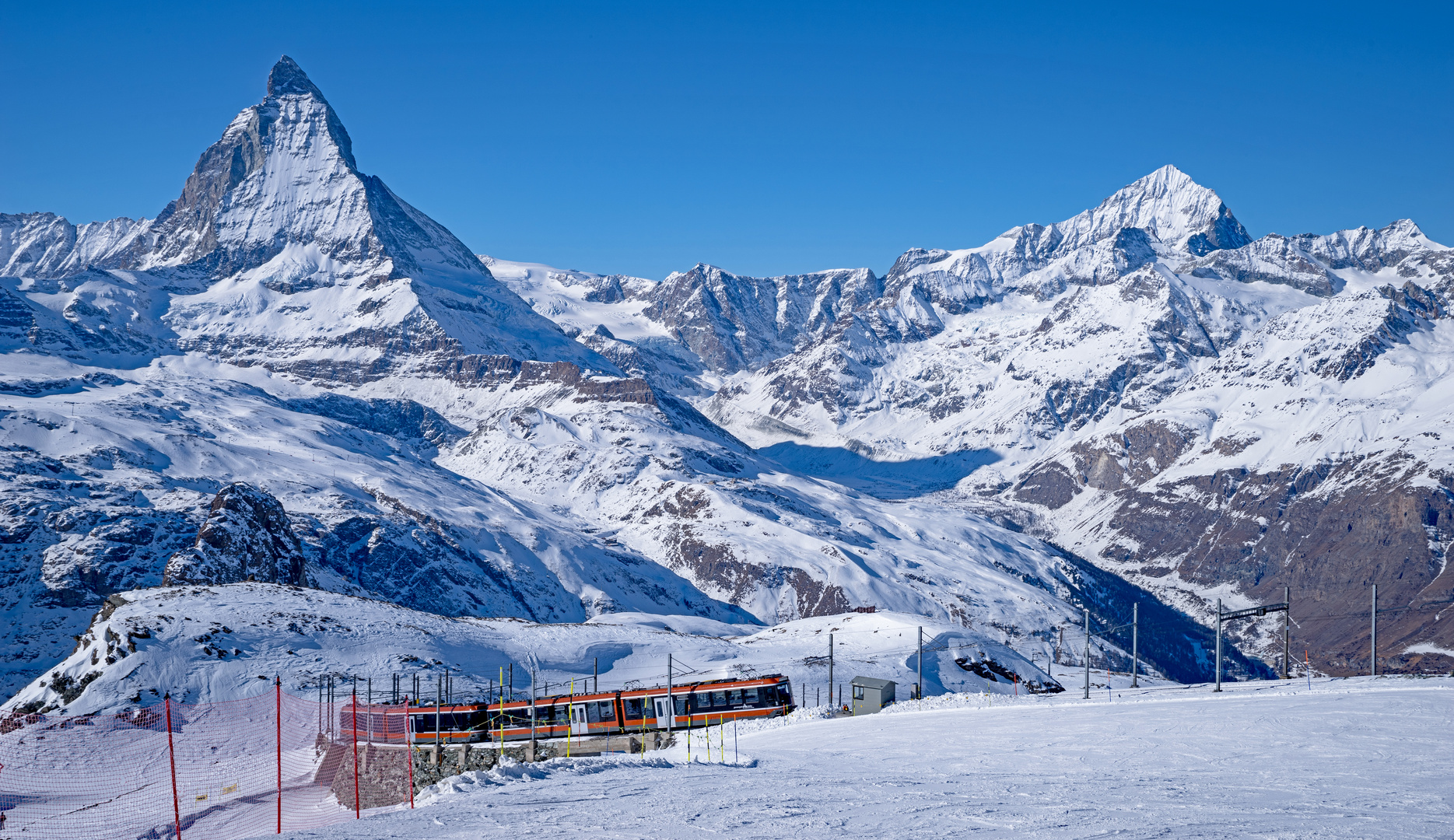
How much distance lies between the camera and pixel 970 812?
2591cm

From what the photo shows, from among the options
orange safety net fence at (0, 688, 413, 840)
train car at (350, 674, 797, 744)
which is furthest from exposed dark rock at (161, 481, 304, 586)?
train car at (350, 674, 797, 744)

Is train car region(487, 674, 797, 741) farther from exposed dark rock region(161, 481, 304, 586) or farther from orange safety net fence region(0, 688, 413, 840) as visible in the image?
exposed dark rock region(161, 481, 304, 586)

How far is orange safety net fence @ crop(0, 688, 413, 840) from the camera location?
4294 centimetres

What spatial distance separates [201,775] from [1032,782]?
3685cm

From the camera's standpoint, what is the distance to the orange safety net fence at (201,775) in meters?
42.9

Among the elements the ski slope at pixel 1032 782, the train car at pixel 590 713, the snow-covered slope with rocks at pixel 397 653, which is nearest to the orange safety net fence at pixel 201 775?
the train car at pixel 590 713

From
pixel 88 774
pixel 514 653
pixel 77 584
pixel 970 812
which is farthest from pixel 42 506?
pixel 970 812

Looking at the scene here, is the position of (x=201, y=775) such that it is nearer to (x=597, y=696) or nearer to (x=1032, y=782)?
(x=597, y=696)

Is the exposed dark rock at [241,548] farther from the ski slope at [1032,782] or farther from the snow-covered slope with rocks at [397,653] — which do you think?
the ski slope at [1032,782]

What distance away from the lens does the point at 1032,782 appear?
102ft

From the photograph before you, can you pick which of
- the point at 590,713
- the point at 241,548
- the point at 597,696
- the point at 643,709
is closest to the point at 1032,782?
the point at 643,709

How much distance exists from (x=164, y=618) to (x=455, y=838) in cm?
7488

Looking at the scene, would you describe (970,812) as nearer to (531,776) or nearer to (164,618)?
(531,776)

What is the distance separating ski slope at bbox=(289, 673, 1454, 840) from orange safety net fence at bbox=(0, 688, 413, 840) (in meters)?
11.0
